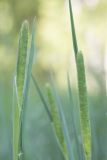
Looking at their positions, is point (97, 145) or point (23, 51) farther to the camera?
point (97, 145)

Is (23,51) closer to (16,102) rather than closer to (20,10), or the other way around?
(16,102)

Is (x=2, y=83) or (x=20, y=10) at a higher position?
(x=20, y=10)

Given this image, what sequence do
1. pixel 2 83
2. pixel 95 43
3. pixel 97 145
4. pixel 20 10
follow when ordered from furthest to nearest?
pixel 20 10 < pixel 95 43 < pixel 2 83 < pixel 97 145

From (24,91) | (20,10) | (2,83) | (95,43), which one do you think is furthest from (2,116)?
(20,10)

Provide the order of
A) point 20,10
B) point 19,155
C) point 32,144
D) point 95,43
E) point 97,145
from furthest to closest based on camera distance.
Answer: point 20,10 < point 95,43 < point 32,144 < point 97,145 < point 19,155

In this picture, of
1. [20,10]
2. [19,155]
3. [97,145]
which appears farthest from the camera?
[20,10]

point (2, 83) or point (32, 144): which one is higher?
point (2, 83)

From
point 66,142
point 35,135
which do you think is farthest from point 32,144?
point 66,142

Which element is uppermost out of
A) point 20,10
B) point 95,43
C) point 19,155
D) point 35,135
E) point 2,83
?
point 20,10

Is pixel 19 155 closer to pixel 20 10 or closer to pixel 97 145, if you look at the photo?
pixel 97 145
